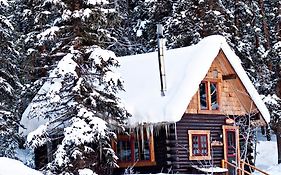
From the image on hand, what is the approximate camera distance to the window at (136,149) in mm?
23672

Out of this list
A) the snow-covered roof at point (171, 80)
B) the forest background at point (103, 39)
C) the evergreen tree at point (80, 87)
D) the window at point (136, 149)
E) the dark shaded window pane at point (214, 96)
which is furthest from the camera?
the dark shaded window pane at point (214, 96)

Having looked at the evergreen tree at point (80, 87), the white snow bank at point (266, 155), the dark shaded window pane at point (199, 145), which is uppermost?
the evergreen tree at point (80, 87)

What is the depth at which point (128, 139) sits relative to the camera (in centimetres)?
2439

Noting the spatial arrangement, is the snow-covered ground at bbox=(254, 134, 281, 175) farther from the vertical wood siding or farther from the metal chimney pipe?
the metal chimney pipe

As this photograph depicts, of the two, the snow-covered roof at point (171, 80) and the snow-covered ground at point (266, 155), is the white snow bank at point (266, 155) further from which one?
the snow-covered roof at point (171, 80)

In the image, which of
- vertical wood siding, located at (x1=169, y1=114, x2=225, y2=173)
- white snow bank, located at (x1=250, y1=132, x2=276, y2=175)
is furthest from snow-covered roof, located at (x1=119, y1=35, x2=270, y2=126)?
white snow bank, located at (x1=250, y1=132, x2=276, y2=175)

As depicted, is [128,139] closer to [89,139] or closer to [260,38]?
[89,139]

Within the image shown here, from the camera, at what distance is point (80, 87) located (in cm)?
1808

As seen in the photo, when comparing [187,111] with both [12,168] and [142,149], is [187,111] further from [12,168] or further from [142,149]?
[12,168]

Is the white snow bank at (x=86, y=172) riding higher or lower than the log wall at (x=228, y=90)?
lower

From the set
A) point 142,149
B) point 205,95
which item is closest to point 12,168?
point 142,149

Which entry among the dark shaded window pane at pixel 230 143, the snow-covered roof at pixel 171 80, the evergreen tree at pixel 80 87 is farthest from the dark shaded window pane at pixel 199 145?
the evergreen tree at pixel 80 87

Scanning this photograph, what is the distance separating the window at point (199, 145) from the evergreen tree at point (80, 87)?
5312 mm

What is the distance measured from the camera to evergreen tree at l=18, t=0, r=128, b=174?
57.1ft
